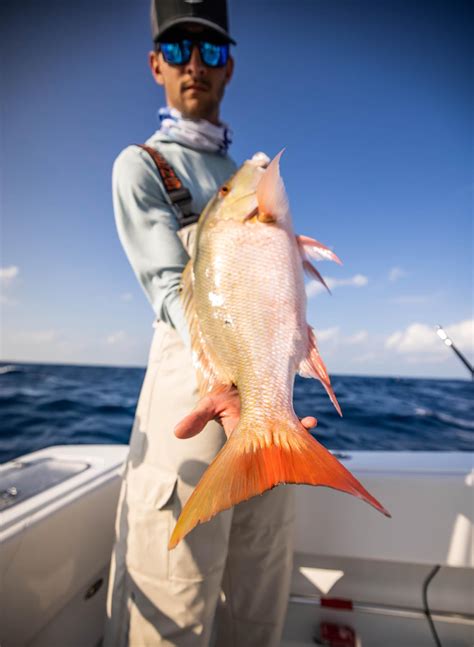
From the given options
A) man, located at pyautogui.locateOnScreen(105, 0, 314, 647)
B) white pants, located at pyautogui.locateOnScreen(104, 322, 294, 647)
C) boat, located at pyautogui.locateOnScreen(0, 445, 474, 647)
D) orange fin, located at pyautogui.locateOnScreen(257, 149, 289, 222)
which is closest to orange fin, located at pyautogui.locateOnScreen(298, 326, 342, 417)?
man, located at pyautogui.locateOnScreen(105, 0, 314, 647)

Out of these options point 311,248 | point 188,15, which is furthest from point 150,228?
point 188,15

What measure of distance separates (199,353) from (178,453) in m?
0.49

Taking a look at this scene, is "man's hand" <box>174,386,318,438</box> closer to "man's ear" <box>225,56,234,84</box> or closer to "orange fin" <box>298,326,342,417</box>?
"orange fin" <box>298,326,342,417</box>

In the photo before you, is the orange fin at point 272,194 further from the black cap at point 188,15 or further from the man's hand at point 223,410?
the black cap at point 188,15

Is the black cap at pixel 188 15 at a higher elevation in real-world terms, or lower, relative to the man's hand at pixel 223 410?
higher

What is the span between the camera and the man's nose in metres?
1.82

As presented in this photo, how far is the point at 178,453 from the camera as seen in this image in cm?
139

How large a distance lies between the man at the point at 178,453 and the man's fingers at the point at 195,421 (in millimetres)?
22

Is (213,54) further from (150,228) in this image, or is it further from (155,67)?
(150,228)

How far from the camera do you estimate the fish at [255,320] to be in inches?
33.6

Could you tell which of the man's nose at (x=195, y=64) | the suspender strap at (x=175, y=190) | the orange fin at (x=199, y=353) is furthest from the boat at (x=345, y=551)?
the man's nose at (x=195, y=64)

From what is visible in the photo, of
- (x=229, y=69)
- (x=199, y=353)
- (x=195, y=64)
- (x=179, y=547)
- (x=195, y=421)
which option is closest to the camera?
(x=195, y=421)

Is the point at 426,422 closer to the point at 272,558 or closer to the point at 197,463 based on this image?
the point at 272,558

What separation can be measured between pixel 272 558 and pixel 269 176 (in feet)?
5.40
